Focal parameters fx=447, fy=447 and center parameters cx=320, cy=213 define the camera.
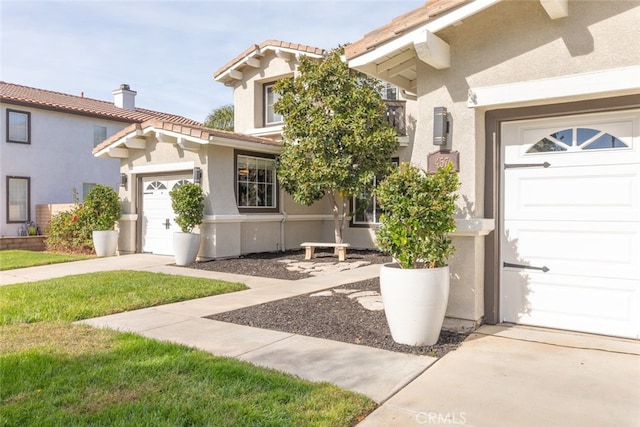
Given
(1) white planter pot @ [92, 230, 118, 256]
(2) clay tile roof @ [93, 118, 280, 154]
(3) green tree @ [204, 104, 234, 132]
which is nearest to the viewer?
(2) clay tile roof @ [93, 118, 280, 154]

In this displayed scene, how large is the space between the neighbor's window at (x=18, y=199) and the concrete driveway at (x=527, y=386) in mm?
17731

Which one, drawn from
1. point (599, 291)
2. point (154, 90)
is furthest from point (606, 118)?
point (154, 90)

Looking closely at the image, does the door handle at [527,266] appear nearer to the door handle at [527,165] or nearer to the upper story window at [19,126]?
the door handle at [527,165]

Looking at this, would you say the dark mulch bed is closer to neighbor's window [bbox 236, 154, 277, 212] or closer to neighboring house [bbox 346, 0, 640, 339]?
neighboring house [bbox 346, 0, 640, 339]

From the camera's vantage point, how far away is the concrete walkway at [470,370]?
306cm

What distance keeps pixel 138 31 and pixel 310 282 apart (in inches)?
229

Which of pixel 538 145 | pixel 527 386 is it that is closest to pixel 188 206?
pixel 538 145

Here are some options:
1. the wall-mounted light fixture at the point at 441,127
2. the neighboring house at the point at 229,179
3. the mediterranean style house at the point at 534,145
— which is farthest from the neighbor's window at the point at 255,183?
the wall-mounted light fixture at the point at 441,127

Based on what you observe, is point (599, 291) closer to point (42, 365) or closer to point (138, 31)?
point (42, 365)

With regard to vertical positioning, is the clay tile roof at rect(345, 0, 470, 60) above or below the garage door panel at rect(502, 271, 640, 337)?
above

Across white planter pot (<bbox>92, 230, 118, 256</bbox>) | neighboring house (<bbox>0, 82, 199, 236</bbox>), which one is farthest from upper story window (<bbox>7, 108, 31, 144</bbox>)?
white planter pot (<bbox>92, 230, 118, 256</bbox>)

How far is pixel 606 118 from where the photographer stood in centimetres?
467

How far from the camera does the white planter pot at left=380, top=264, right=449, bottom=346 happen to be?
14.4ft

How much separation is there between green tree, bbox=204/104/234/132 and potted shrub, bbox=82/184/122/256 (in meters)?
10.3
